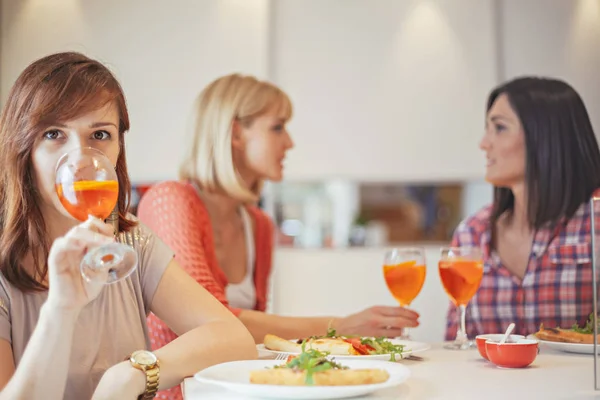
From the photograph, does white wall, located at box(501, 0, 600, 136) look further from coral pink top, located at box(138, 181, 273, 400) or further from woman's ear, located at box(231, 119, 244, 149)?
coral pink top, located at box(138, 181, 273, 400)

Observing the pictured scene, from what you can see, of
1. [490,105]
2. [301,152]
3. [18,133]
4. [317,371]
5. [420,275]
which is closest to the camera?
[317,371]

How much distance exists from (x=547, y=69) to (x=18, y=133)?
3.14 meters

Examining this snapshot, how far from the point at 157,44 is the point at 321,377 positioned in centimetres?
305

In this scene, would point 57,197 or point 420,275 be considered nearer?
point 57,197

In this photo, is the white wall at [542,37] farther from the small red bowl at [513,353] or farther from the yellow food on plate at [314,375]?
the yellow food on plate at [314,375]

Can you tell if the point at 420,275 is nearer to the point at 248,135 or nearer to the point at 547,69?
the point at 248,135

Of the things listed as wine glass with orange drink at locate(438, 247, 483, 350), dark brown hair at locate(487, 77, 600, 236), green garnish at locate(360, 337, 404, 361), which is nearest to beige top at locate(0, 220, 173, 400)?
green garnish at locate(360, 337, 404, 361)

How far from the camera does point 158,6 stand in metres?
3.84

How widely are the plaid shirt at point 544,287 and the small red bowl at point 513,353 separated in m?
0.99

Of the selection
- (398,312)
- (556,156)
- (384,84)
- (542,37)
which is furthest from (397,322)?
(542,37)

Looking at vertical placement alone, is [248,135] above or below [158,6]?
below

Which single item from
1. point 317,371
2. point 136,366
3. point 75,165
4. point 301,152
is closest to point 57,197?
point 75,165

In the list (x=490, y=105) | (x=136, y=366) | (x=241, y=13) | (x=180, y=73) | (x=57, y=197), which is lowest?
(x=136, y=366)

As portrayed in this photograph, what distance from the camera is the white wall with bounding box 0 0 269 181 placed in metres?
3.77
